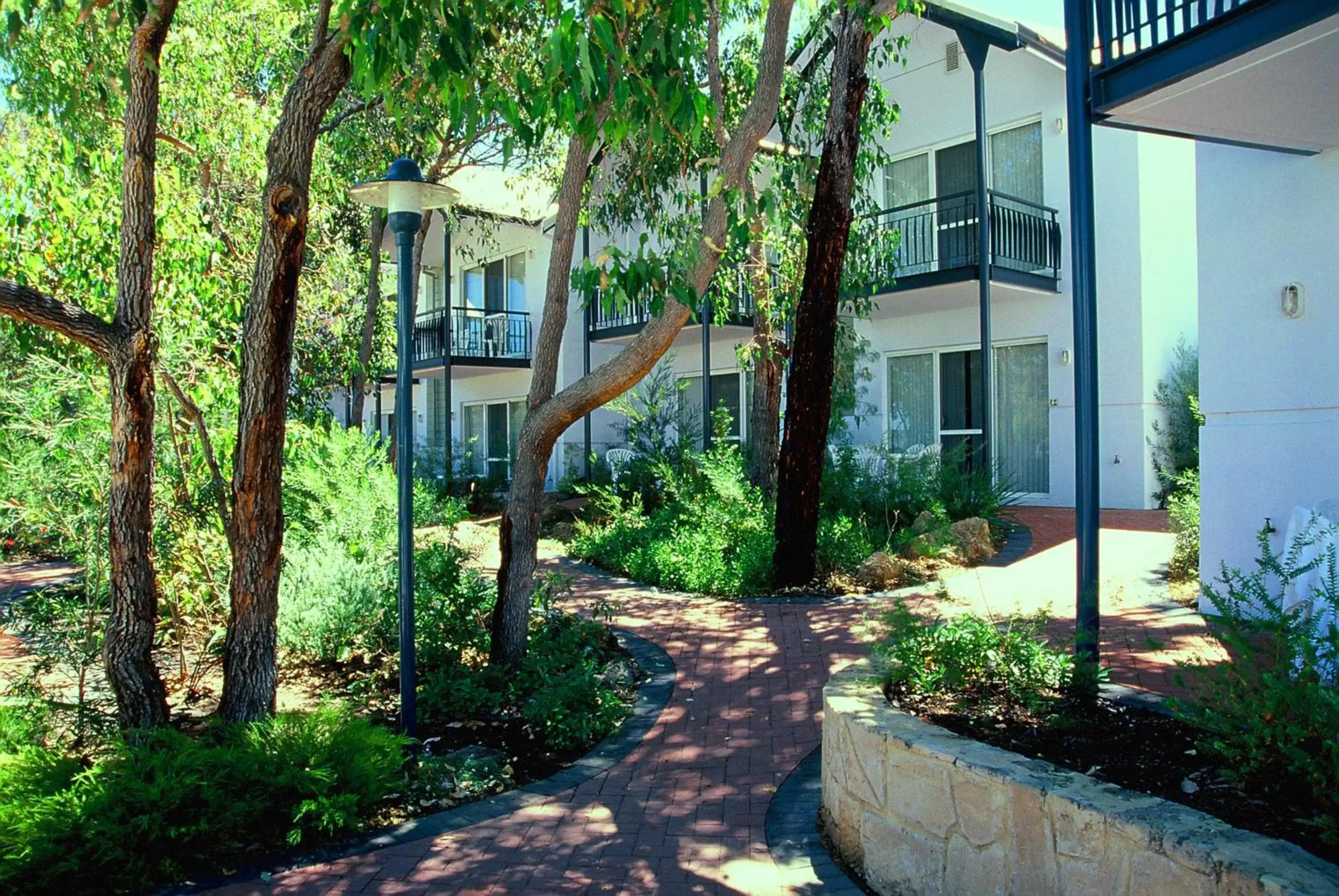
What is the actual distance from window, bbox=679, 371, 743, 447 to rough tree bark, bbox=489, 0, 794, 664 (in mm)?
10667

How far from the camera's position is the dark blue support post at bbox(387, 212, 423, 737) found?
481 cm

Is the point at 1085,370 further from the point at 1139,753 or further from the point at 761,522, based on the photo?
the point at 761,522

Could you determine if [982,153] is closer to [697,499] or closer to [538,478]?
[697,499]

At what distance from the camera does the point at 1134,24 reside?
5070 millimetres

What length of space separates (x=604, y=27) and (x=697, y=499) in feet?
23.3

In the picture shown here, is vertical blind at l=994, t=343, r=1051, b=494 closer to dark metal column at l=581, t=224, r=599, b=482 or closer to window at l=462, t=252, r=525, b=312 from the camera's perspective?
dark metal column at l=581, t=224, r=599, b=482

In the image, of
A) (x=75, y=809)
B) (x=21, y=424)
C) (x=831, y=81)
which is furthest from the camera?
(x=831, y=81)

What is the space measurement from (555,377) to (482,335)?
50.0 feet

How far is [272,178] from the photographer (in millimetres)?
4664

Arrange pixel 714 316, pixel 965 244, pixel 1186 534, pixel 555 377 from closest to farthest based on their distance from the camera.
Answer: pixel 555 377, pixel 1186 534, pixel 714 316, pixel 965 244

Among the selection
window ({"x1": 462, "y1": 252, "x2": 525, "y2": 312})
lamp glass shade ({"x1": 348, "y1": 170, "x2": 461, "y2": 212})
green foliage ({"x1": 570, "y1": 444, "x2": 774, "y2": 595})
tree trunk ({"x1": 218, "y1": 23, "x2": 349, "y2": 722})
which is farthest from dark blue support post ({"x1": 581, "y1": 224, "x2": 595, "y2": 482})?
tree trunk ({"x1": 218, "y1": 23, "x2": 349, "y2": 722})

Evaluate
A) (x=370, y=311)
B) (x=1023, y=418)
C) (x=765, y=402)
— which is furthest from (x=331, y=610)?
(x=1023, y=418)

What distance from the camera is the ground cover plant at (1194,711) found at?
9.46 feet

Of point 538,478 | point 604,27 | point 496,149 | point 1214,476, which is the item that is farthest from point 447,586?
point 496,149
